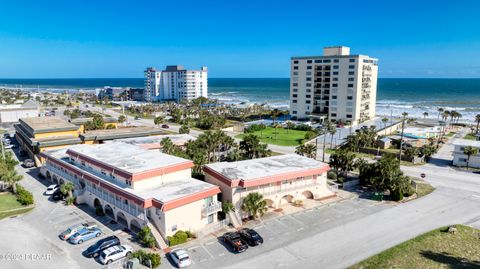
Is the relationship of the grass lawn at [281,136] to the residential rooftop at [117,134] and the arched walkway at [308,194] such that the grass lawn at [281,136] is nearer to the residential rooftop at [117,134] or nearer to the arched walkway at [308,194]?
the residential rooftop at [117,134]

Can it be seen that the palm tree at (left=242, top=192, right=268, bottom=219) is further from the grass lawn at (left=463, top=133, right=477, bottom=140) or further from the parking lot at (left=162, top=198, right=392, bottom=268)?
the grass lawn at (left=463, top=133, right=477, bottom=140)

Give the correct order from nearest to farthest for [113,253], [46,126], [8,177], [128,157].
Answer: [113,253] < [128,157] < [8,177] < [46,126]

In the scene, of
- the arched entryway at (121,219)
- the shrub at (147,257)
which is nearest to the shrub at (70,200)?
the arched entryway at (121,219)

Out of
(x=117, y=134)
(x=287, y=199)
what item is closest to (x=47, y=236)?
(x=287, y=199)

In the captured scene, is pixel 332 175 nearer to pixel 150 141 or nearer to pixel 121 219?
pixel 121 219

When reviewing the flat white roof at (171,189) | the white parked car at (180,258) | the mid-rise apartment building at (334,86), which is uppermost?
the mid-rise apartment building at (334,86)

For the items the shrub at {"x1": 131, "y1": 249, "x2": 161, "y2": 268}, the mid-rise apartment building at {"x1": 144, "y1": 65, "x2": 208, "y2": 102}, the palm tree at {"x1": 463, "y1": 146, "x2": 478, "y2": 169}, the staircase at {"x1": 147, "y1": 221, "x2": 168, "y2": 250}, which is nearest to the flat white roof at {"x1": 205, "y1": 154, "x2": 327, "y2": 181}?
the staircase at {"x1": 147, "y1": 221, "x2": 168, "y2": 250}

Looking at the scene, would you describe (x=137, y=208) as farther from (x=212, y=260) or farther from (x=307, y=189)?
(x=307, y=189)
